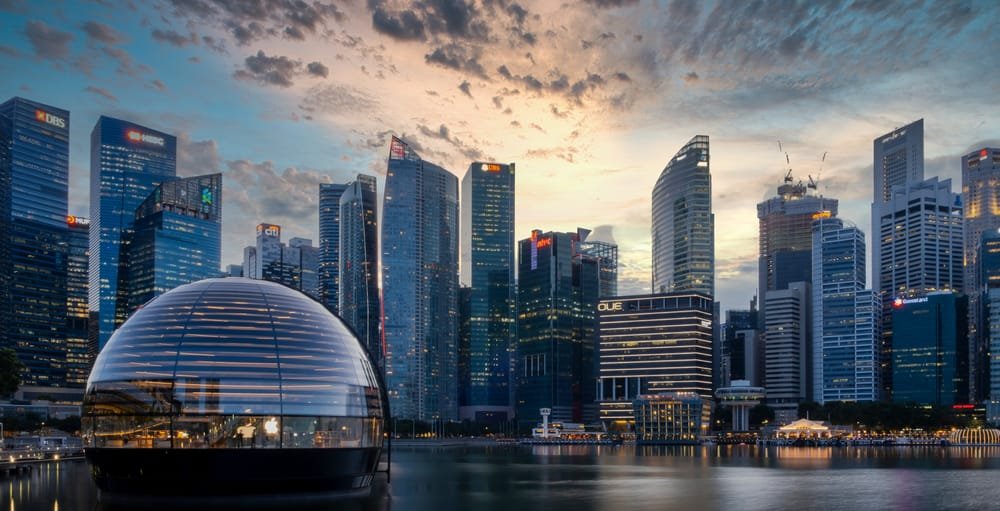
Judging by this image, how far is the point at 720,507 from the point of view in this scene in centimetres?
6247

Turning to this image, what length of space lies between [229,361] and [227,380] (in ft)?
3.88

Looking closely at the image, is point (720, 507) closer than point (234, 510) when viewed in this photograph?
No

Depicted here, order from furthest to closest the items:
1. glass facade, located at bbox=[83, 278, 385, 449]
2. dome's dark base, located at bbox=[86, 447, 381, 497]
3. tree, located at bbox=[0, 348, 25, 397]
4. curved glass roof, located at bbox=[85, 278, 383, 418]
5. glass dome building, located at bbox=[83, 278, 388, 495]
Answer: tree, located at bbox=[0, 348, 25, 397] < curved glass roof, located at bbox=[85, 278, 383, 418] < glass facade, located at bbox=[83, 278, 385, 449] < glass dome building, located at bbox=[83, 278, 388, 495] < dome's dark base, located at bbox=[86, 447, 381, 497]

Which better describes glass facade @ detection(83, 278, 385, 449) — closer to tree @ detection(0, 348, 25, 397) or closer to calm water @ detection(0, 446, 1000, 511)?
calm water @ detection(0, 446, 1000, 511)

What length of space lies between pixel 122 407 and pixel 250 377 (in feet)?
28.2

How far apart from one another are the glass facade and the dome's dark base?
22.5 inches

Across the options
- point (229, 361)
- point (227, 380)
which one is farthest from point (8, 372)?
point (227, 380)

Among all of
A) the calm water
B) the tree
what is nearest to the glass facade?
the calm water

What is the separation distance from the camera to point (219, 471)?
57.5m

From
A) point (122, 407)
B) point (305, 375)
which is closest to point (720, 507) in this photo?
point (305, 375)

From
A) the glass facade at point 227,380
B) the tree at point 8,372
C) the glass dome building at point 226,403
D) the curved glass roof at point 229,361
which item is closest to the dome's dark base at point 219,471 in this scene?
the glass dome building at point 226,403

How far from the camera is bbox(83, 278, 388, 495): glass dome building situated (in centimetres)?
5797

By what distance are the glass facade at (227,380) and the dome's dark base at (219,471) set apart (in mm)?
572

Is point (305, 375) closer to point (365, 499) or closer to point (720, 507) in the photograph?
point (365, 499)
